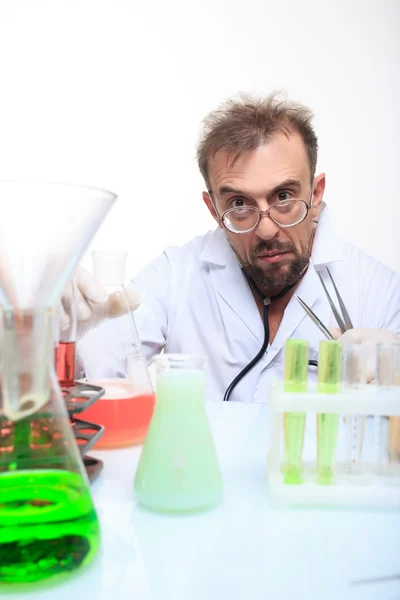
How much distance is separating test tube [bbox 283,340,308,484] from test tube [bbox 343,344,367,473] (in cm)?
5

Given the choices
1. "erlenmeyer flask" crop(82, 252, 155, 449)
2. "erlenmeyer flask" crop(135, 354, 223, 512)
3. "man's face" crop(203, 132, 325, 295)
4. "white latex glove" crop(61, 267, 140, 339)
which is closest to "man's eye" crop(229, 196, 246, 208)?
"man's face" crop(203, 132, 325, 295)

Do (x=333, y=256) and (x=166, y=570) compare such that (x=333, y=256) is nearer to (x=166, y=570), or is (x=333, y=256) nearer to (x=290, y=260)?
(x=290, y=260)

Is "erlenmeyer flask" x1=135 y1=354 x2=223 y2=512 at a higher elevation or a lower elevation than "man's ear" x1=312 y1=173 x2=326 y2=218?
lower

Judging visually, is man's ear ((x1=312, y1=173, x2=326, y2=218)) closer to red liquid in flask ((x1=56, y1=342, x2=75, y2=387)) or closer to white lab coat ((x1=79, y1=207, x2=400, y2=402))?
white lab coat ((x1=79, y1=207, x2=400, y2=402))

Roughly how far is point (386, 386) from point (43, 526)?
0.38m

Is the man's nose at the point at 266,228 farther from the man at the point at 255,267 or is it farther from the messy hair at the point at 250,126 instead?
the messy hair at the point at 250,126

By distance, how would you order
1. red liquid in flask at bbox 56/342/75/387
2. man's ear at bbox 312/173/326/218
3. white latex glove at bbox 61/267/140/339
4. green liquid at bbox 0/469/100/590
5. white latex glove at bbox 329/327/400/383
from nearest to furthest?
green liquid at bbox 0/469/100/590
red liquid in flask at bbox 56/342/75/387
white latex glove at bbox 61/267/140/339
white latex glove at bbox 329/327/400/383
man's ear at bbox 312/173/326/218

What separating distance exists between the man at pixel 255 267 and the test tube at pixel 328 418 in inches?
37.3

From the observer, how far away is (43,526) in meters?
0.40

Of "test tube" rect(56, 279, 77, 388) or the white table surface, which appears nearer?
the white table surface

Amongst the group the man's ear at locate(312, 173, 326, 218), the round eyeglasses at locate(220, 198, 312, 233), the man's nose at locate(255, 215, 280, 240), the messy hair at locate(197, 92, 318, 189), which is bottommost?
the man's nose at locate(255, 215, 280, 240)

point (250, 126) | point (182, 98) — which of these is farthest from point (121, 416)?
point (182, 98)

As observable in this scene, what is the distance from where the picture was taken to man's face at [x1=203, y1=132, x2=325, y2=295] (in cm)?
160

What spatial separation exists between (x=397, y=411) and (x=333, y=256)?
4.08ft
